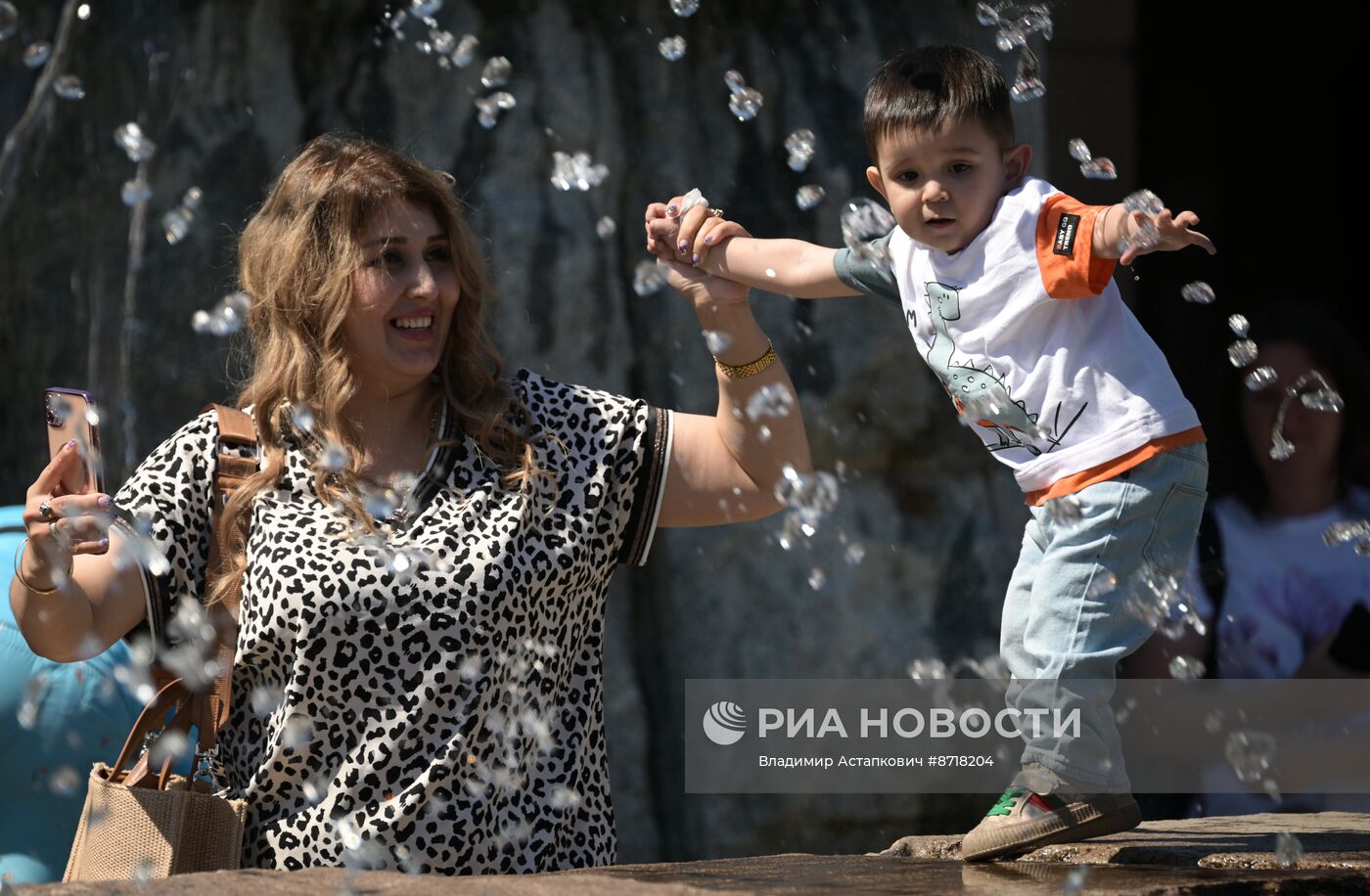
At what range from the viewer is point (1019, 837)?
2.39 metres

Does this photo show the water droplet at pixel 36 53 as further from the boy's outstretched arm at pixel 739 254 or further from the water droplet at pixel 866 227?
the boy's outstretched arm at pixel 739 254

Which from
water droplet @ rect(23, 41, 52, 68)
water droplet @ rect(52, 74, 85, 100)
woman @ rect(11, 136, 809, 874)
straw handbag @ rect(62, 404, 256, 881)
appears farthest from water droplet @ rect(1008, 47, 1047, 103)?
water droplet @ rect(23, 41, 52, 68)

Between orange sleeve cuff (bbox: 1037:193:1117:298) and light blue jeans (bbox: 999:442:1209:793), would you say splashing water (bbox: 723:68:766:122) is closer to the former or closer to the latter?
orange sleeve cuff (bbox: 1037:193:1117:298)

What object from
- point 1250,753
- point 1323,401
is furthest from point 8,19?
point 1250,753

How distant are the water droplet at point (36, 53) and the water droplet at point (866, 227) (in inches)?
89.5

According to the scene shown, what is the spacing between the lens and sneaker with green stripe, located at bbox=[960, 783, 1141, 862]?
7.80 ft

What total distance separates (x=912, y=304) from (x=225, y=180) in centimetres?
228

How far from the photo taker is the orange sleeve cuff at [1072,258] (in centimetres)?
244

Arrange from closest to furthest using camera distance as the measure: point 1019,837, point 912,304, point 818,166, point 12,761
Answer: point 1019,837 → point 912,304 → point 12,761 → point 818,166

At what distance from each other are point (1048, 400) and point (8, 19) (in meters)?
2.79

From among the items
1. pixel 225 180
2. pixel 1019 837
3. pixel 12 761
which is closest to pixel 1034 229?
pixel 1019 837

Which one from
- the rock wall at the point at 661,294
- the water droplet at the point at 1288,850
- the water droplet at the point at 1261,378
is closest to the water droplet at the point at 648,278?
the rock wall at the point at 661,294

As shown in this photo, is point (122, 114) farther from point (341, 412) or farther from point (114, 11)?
point (341, 412)

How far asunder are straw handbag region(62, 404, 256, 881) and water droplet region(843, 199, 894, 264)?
4.21 feet
